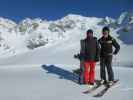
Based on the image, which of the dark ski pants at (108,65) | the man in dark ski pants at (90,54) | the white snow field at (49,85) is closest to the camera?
the white snow field at (49,85)

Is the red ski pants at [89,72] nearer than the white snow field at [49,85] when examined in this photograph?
No

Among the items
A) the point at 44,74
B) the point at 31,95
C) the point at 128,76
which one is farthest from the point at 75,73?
the point at 31,95

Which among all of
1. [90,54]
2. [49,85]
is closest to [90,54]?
[90,54]

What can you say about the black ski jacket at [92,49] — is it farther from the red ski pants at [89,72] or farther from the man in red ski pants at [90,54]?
the red ski pants at [89,72]

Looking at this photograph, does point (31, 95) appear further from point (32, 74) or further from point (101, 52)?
point (32, 74)

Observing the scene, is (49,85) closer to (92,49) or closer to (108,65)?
(92,49)

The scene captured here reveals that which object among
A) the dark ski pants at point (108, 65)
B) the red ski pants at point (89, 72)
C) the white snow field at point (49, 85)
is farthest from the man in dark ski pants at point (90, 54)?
the white snow field at point (49, 85)

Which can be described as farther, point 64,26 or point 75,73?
point 64,26

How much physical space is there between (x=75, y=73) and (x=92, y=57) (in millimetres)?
1817

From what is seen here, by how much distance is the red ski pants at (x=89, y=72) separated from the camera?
29.7ft

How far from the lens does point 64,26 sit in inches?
5359

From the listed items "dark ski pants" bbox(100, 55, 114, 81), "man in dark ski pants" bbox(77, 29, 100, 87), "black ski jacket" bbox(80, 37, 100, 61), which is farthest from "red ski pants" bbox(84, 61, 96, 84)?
"dark ski pants" bbox(100, 55, 114, 81)

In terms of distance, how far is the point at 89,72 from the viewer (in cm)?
916

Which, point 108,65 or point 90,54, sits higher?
point 90,54
